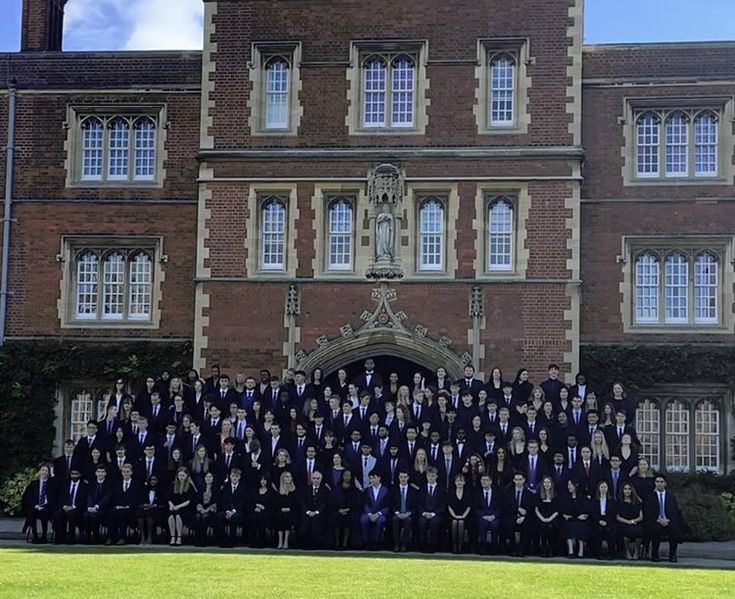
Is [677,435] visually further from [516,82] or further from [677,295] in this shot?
[516,82]

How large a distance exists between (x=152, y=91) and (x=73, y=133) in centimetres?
187

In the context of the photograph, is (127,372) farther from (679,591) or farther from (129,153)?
(679,591)

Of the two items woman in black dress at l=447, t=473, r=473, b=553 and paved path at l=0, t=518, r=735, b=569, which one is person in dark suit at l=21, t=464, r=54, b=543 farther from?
woman in black dress at l=447, t=473, r=473, b=553

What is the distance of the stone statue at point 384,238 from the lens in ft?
83.9

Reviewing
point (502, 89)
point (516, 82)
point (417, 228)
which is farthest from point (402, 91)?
point (417, 228)

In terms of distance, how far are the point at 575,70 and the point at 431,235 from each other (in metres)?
4.25

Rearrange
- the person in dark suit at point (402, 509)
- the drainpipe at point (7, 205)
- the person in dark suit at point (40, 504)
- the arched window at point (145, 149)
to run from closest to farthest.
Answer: the person in dark suit at point (402, 509)
the person in dark suit at point (40, 504)
the drainpipe at point (7, 205)
the arched window at point (145, 149)

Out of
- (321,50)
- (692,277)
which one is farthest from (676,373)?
(321,50)

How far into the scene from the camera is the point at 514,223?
2570cm

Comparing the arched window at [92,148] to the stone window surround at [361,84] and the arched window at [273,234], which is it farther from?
the stone window surround at [361,84]

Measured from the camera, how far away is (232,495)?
19688 millimetres

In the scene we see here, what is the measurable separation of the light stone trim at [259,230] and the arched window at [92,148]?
363 centimetres

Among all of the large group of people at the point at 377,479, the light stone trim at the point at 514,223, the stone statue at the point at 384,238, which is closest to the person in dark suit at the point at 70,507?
the large group of people at the point at 377,479

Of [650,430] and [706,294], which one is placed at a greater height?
[706,294]
